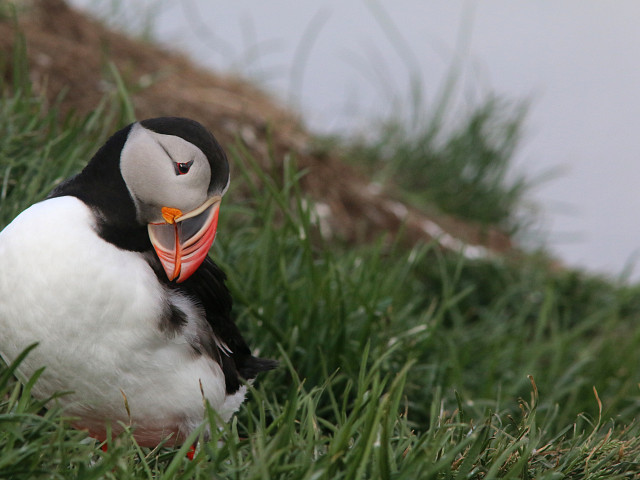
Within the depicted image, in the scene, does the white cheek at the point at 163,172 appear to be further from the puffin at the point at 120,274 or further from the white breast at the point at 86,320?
the white breast at the point at 86,320

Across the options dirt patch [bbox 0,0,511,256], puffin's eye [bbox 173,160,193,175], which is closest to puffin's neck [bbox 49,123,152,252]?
puffin's eye [bbox 173,160,193,175]

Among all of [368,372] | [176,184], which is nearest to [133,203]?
[176,184]

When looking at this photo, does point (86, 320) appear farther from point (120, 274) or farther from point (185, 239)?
point (185, 239)

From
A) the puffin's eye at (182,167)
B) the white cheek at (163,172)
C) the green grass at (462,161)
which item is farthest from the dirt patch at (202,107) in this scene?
the puffin's eye at (182,167)

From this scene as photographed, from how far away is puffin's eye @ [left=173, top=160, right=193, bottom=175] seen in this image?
2367mm

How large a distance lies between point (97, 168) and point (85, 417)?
2.77 feet

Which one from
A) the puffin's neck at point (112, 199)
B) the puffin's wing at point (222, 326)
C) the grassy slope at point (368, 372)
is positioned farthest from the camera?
the puffin's wing at point (222, 326)

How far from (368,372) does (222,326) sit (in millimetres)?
839

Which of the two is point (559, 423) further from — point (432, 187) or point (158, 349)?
point (432, 187)

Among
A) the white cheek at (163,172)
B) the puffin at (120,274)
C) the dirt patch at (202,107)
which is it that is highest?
the white cheek at (163,172)

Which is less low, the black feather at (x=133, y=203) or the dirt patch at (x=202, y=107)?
the black feather at (x=133, y=203)

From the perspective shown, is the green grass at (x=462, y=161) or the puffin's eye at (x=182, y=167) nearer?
the puffin's eye at (x=182, y=167)

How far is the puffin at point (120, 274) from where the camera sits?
2357mm

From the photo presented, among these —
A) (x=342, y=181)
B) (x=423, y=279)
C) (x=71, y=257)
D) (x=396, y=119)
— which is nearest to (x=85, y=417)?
(x=71, y=257)
